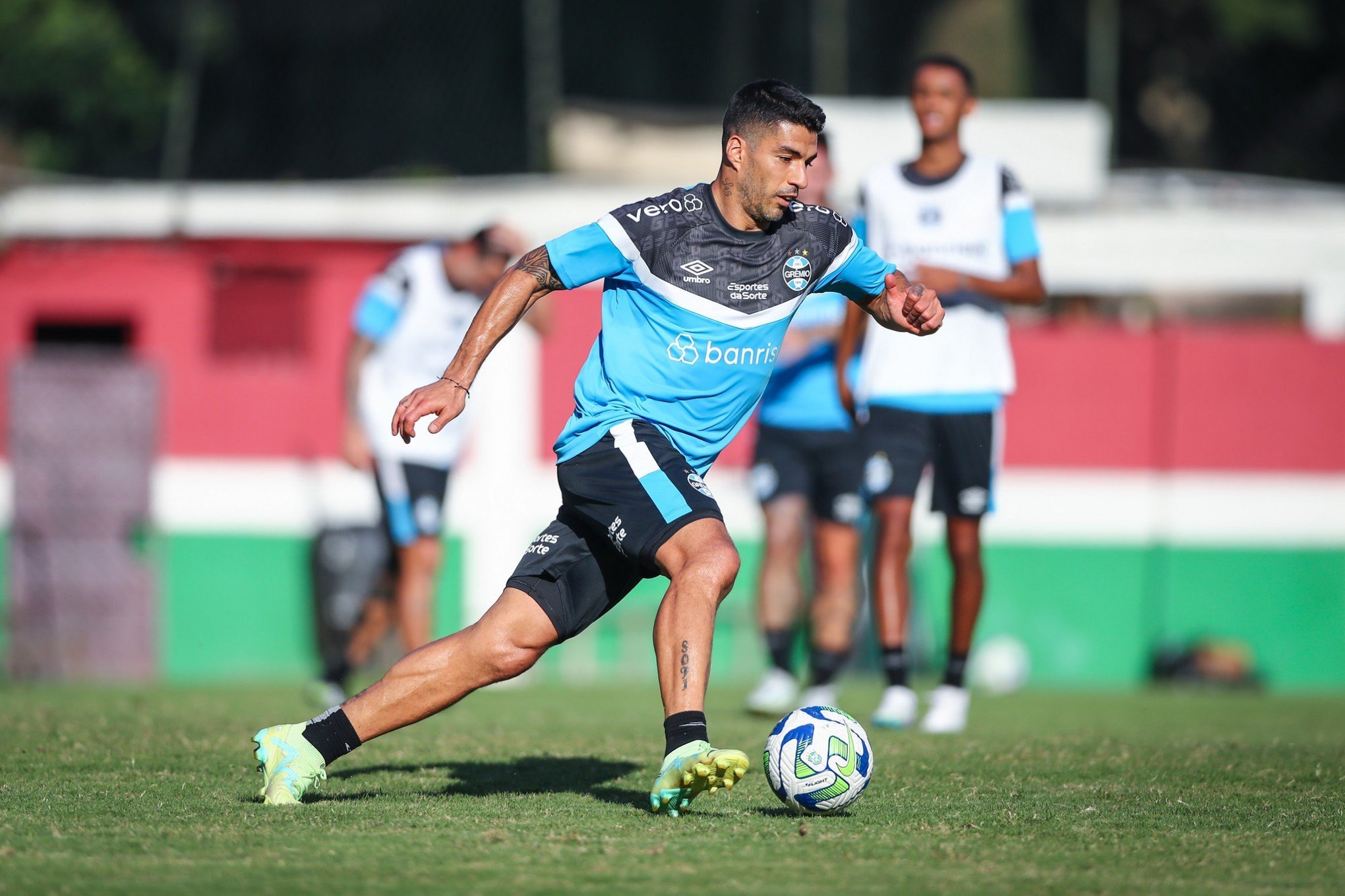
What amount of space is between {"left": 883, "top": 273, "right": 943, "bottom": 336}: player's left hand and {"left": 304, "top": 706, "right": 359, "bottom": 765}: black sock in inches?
83.3

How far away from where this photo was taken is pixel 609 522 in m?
4.64

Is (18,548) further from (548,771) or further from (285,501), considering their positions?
(548,771)

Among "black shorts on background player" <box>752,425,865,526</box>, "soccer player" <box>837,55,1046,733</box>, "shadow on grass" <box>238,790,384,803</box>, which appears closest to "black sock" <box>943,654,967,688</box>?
"soccer player" <box>837,55,1046,733</box>

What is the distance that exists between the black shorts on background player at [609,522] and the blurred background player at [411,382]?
3.71 metres

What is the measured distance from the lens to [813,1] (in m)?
17.8

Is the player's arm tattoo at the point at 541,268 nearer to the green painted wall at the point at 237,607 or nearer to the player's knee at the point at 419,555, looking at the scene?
the player's knee at the point at 419,555

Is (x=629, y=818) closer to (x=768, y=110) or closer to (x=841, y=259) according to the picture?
(x=841, y=259)

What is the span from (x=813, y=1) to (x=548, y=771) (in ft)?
45.8

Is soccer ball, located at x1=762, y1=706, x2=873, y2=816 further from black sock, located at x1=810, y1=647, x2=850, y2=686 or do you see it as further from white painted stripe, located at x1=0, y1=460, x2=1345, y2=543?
white painted stripe, located at x1=0, y1=460, x2=1345, y2=543

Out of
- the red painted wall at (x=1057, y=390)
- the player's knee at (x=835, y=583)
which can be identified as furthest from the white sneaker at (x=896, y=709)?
the red painted wall at (x=1057, y=390)

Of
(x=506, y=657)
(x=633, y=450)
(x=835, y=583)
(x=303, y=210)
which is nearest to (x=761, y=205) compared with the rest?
(x=633, y=450)

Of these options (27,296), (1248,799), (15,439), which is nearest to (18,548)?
(15,439)

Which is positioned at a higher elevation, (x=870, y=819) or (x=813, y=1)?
(x=813, y=1)

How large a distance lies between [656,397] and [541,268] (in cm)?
52
